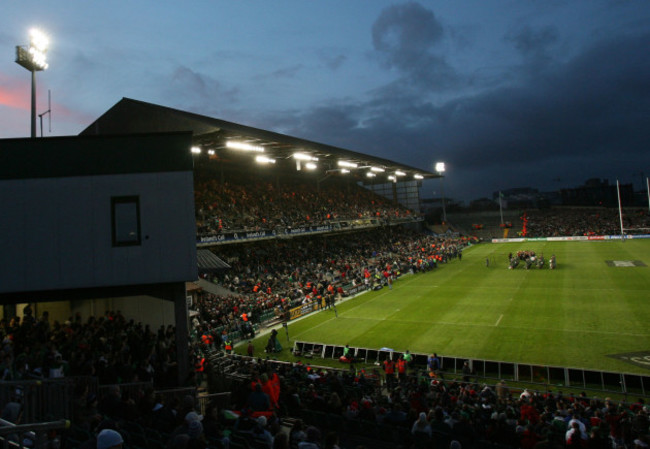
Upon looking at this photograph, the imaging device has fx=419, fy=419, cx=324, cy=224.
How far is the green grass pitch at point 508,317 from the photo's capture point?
17.6m

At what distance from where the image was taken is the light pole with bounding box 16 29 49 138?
22125mm

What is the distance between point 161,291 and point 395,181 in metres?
61.4

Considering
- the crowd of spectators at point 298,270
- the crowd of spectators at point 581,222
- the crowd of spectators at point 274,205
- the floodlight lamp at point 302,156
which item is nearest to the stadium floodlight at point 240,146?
the crowd of spectators at point 274,205

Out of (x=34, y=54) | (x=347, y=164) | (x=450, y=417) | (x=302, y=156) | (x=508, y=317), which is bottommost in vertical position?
(x=508, y=317)

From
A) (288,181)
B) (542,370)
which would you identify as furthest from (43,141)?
(288,181)

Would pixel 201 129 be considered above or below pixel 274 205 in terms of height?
above

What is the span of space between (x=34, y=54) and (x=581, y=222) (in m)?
75.9

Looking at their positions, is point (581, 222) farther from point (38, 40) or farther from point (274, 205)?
point (38, 40)

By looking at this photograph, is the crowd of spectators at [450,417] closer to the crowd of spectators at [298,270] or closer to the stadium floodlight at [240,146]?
the crowd of spectators at [298,270]

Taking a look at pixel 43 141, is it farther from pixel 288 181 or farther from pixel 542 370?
pixel 288 181

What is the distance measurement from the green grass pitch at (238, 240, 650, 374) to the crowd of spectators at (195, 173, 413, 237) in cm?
1101

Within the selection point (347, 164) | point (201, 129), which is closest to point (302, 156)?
point (347, 164)

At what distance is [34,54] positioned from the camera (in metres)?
22.2

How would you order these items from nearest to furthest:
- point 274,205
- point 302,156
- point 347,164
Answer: point 302,156
point 274,205
point 347,164
